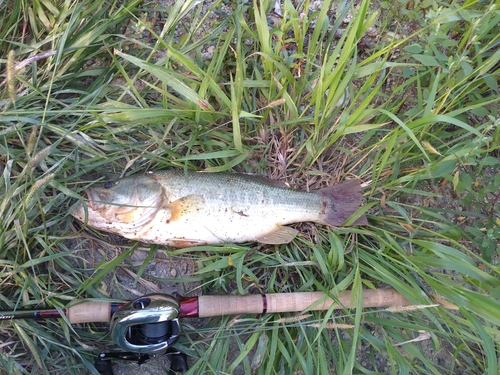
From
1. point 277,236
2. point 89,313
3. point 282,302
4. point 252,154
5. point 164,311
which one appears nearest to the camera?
point 164,311

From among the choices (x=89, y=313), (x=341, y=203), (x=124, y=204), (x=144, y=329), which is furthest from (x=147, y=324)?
(x=341, y=203)

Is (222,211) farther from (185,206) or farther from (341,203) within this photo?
(341,203)

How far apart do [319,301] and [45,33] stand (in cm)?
272

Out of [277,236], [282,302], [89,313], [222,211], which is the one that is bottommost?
[89,313]

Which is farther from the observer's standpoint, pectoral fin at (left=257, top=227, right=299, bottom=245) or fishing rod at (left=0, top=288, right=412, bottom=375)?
pectoral fin at (left=257, top=227, right=299, bottom=245)

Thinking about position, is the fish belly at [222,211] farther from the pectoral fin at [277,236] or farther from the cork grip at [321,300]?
the cork grip at [321,300]

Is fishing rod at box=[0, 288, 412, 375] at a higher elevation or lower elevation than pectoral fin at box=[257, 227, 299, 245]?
lower

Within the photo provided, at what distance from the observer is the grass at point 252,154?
2.49m

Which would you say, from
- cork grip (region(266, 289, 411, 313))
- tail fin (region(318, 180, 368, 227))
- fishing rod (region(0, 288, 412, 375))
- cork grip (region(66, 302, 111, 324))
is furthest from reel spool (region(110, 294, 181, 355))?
tail fin (region(318, 180, 368, 227))

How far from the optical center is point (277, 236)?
8.94ft

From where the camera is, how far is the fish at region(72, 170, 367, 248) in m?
2.54

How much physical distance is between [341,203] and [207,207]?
38.2 inches

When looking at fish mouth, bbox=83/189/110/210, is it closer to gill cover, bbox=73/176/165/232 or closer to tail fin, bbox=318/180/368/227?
gill cover, bbox=73/176/165/232

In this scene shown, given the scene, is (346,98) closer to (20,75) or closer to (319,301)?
(319,301)
